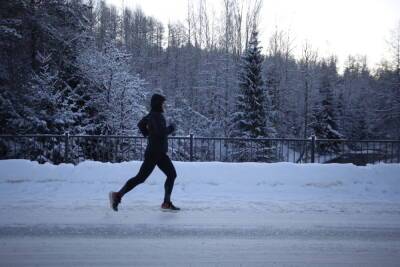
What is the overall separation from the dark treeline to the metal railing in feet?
7.50

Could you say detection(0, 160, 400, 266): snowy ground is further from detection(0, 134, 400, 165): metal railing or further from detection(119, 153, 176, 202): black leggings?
detection(0, 134, 400, 165): metal railing

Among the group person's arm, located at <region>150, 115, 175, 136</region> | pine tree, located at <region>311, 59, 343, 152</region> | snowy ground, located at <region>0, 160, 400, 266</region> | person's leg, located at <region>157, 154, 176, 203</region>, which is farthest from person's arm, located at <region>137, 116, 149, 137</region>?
pine tree, located at <region>311, 59, 343, 152</region>

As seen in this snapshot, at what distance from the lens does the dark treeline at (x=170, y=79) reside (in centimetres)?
1433

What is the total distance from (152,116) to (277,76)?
38.8 metres

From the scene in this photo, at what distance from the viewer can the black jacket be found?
17.6 feet

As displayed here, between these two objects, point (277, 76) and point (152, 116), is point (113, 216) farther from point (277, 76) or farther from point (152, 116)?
Result: point (277, 76)

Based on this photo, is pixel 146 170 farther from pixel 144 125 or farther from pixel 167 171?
pixel 144 125

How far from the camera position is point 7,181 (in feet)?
24.8

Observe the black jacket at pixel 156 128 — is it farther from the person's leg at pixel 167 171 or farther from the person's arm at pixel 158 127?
the person's leg at pixel 167 171

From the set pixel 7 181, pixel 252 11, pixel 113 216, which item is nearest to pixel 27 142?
pixel 7 181

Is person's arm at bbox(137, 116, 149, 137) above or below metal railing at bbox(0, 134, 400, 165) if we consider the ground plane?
above

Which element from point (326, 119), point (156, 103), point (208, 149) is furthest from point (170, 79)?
point (156, 103)

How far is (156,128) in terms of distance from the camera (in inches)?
211

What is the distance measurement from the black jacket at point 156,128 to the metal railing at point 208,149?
479 cm
